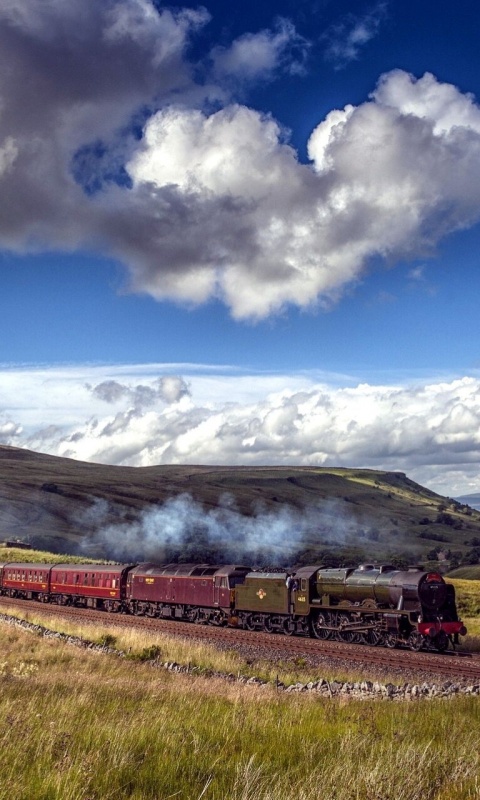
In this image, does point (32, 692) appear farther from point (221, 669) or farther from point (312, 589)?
point (312, 589)

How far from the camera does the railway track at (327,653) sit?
78.4 ft

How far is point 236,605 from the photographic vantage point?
1510 inches

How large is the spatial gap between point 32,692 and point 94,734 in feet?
15.0

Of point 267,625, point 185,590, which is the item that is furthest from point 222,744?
point 185,590

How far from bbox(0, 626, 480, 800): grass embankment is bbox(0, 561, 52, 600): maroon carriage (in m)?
40.9

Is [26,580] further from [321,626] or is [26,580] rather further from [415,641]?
[415,641]

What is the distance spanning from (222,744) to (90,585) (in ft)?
138

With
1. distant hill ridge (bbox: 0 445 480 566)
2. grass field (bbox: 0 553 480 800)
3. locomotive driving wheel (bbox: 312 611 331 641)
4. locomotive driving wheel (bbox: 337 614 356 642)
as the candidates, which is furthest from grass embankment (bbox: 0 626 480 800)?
distant hill ridge (bbox: 0 445 480 566)

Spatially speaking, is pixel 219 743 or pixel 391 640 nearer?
pixel 219 743

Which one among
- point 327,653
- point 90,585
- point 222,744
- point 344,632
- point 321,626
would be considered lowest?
point 90,585

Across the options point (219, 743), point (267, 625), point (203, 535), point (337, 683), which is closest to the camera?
point (219, 743)

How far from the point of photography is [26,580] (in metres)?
58.0

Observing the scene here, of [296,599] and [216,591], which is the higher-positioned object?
[296,599]

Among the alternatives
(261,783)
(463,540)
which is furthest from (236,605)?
(463,540)
